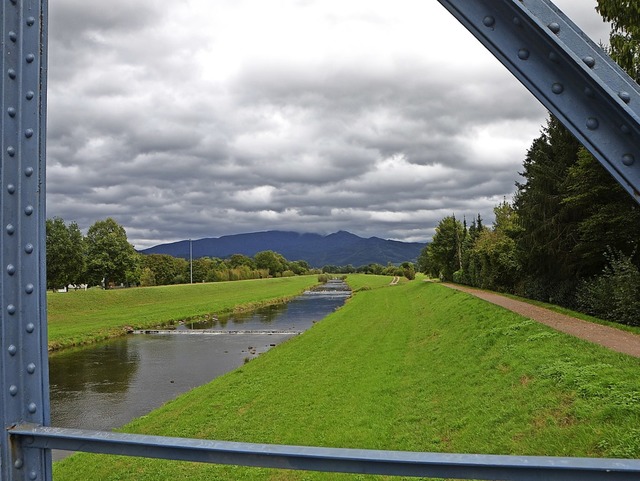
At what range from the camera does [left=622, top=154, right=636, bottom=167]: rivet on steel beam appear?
149cm

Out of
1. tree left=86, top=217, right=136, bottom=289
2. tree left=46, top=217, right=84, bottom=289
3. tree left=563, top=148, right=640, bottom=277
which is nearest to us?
tree left=563, top=148, right=640, bottom=277

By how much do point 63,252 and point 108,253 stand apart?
14.8 metres

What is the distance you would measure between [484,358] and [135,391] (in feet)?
37.2

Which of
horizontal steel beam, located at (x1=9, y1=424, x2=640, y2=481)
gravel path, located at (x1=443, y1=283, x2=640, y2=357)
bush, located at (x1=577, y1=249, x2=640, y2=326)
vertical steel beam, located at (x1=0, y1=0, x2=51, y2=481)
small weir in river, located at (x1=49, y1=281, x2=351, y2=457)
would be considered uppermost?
vertical steel beam, located at (x1=0, y1=0, x2=51, y2=481)

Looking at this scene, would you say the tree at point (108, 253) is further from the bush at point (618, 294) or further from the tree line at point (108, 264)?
the bush at point (618, 294)

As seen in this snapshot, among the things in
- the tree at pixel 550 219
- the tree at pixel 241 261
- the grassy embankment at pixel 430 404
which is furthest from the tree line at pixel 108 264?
the tree at pixel 550 219

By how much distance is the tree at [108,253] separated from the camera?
190ft

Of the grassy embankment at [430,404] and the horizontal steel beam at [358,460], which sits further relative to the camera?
the grassy embankment at [430,404]

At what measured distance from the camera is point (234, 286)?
248ft

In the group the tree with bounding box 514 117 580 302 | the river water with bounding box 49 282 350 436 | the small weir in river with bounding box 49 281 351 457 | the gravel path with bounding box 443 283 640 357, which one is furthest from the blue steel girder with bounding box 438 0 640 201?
the tree with bounding box 514 117 580 302

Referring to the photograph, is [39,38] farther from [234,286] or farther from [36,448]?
[234,286]

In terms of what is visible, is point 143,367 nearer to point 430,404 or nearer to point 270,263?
point 430,404

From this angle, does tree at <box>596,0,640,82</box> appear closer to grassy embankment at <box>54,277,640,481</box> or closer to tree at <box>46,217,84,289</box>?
grassy embankment at <box>54,277,640,481</box>

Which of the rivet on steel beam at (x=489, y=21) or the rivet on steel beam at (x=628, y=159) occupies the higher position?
the rivet on steel beam at (x=489, y=21)
